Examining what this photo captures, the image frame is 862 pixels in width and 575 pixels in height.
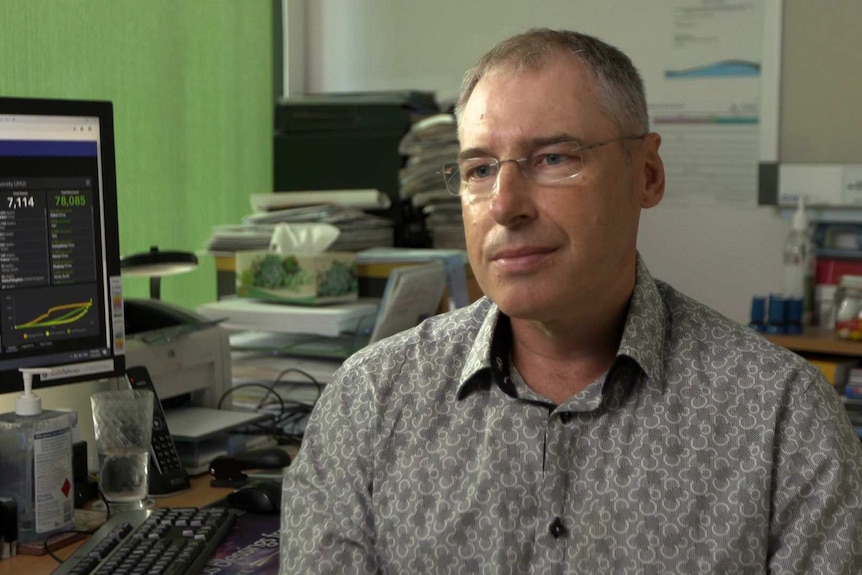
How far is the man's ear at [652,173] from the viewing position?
1.36 m

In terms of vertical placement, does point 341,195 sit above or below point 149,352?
above

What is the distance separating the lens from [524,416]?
1.31m

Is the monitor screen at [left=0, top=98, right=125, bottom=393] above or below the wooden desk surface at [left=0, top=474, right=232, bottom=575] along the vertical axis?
above

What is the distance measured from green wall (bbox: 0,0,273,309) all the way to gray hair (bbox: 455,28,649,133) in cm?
136

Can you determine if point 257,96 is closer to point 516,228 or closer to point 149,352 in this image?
point 149,352

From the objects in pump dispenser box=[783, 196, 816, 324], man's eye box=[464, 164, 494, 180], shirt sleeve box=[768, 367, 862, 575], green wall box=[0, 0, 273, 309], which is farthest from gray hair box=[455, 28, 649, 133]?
pump dispenser box=[783, 196, 816, 324]

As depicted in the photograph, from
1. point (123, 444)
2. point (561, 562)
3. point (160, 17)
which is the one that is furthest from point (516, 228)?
point (160, 17)

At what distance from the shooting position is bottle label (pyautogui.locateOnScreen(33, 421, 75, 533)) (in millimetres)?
1532

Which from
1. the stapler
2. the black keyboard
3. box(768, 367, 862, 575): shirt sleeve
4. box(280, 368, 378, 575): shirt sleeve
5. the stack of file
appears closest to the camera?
box(768, 367, 862, 575): shirt sleeve

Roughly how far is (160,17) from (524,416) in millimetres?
1841

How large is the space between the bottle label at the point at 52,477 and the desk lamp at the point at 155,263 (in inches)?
20.0

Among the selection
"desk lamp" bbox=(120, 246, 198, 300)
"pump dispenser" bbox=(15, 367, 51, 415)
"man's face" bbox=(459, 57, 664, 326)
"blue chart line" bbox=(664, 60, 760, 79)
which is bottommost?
"pump dispenser" bbox=(15, 367, 51, 415)

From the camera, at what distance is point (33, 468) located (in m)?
1.53

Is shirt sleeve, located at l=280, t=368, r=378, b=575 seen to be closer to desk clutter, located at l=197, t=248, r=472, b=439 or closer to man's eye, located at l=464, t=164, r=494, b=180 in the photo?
man's eye, located at l=464, t=164, r=494, b=180
